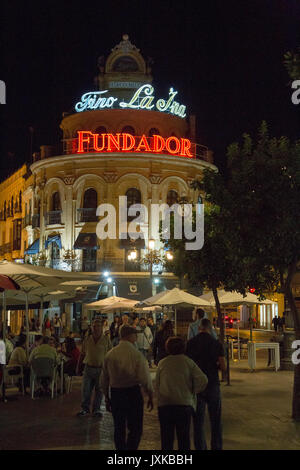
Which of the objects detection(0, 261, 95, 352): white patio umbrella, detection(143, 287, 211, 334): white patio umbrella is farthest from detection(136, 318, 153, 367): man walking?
detection(0, 261, 95, 352): white patio umbrella

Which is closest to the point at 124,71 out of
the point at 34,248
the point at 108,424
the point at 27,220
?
the point at 27,220

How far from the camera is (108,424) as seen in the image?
1035 cm

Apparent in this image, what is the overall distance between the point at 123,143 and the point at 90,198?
4491 millimetres

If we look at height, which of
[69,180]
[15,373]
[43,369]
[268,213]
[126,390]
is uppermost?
[69,180]

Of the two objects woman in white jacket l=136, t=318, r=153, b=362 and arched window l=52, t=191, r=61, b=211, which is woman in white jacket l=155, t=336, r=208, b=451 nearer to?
woman in white jacket l=136, t=318, r=153, b=362

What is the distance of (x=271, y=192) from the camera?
11.4 metres

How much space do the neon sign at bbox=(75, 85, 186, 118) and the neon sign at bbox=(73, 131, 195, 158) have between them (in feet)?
7.39

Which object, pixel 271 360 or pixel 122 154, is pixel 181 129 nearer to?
pixel 122 154

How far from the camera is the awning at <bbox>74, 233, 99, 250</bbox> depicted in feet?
135

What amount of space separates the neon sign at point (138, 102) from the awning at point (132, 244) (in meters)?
9.49

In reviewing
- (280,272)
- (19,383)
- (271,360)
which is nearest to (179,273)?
(271,360)

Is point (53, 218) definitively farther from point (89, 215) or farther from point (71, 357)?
point (71, 357)

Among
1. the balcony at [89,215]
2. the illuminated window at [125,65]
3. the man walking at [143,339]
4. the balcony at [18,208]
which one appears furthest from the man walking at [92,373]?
the balcony at [18,208]
